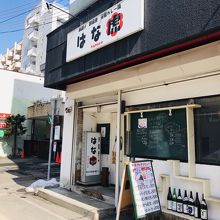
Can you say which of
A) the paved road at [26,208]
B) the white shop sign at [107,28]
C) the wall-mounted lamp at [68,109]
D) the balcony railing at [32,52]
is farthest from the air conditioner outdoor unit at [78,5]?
the balcony railing at [32,52]

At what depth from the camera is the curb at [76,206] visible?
639 cm

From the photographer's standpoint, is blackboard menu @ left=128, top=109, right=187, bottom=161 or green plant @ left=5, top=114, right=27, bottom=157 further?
green plant @ left=5, top=114, right=27, bottom=157

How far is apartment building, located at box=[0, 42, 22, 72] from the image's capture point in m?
48.9

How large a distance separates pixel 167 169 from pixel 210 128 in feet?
4.69

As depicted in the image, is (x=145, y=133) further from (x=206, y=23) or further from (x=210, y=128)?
(x=206, y=23)

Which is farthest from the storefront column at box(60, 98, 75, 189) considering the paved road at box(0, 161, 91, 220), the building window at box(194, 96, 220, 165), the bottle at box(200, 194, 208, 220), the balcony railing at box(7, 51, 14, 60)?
the balcony railing at box(7, 51, 14, 60)

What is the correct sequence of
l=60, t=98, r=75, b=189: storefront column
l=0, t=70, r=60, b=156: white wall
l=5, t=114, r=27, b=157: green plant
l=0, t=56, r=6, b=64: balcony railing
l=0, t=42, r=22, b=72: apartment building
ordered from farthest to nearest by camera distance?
l=0, t=56, r=6, b=64: balcony railing → l=0, t=42, r=22, b=72: apartment building → l=0, t=70, r=60, b=156: white wall → l=5, t=114, r=27, b=157: green plant → l=60, t=98, r=75, b=189: storefront column

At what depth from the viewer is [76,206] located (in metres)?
6.84

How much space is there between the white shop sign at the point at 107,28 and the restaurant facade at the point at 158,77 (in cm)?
2

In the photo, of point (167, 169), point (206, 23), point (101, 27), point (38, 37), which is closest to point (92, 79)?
point (101, 27)

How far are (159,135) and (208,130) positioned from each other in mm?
1255

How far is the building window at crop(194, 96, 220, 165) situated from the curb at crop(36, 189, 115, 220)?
108 inches

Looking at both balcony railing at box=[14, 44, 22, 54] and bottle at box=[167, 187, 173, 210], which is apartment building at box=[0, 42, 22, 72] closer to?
balcony railing at box=[14, 44, 22, 54]

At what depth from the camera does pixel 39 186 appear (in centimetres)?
911
